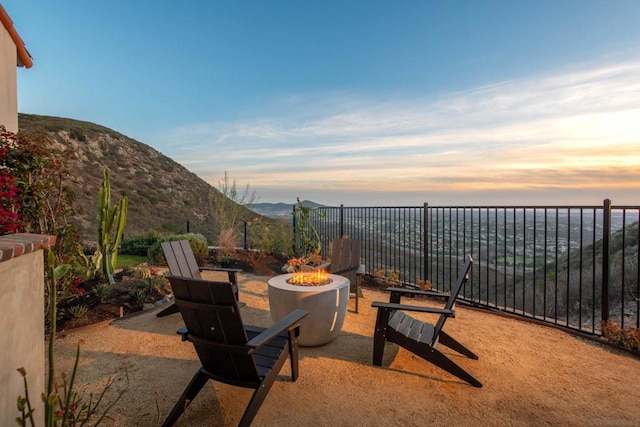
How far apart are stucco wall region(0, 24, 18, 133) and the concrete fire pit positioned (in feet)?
22.7

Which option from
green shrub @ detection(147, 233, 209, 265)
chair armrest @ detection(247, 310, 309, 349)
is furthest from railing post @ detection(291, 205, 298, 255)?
chair armrest @ detection(247, 310, 309, 349)

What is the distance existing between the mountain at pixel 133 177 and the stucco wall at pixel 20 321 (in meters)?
19.3

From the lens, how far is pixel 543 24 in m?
5.17

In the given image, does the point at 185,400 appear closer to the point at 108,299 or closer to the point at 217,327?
the point at 217,327

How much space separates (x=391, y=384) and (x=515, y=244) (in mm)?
3074

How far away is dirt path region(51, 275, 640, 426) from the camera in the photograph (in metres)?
2.30

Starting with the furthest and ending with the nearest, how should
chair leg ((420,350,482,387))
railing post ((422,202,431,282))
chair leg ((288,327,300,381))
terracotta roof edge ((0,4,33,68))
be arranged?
1. terracotta roof edge ((0,4,33,68))
2. railing post ((422,202,431,282))
3. chair leg ((420,350,482,387))
4. chair leg ((288,327,300,381))

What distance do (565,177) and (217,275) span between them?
24.0 ft

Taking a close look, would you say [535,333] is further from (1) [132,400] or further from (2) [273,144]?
(2) [273,144]

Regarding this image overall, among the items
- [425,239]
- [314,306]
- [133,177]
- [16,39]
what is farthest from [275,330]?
[133,177]

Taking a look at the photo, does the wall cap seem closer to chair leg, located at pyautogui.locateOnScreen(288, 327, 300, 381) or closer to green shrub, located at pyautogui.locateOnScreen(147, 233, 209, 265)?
chair leg, located at pyautogui.locateOnScreen(288, 327, 300, 381)

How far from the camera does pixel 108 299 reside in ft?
15.4

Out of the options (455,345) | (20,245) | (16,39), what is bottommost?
(455,345)

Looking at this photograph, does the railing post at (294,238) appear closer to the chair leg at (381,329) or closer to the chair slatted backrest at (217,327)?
the chair leg at (381,329)
